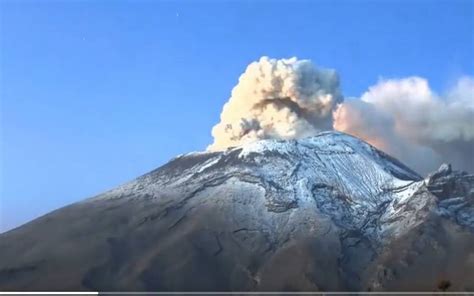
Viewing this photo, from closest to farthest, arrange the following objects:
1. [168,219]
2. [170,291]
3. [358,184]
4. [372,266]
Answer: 1. [170,291]
2. [372,266]
3. [168,219]
4. [358,184]

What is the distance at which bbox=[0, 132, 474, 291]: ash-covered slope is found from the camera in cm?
11975

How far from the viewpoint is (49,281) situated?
384 ft

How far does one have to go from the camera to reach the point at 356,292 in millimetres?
116125

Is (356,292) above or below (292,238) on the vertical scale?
below

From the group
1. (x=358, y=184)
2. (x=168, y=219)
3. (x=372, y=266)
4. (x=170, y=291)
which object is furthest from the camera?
(x=358, y=184)

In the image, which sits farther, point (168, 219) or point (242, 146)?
point (242, 146)

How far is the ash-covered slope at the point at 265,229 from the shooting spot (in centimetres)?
11975

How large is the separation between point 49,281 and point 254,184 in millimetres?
40934

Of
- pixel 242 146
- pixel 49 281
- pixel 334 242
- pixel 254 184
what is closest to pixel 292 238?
pixel 334 242

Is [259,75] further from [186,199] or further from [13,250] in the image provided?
Answer: [13,250]

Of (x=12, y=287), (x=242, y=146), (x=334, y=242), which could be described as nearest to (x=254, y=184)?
(x=242, y=146)

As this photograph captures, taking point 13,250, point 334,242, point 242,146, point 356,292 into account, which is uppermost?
point 242,146

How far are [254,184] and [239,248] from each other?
18398mm

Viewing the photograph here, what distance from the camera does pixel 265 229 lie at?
437 feet
